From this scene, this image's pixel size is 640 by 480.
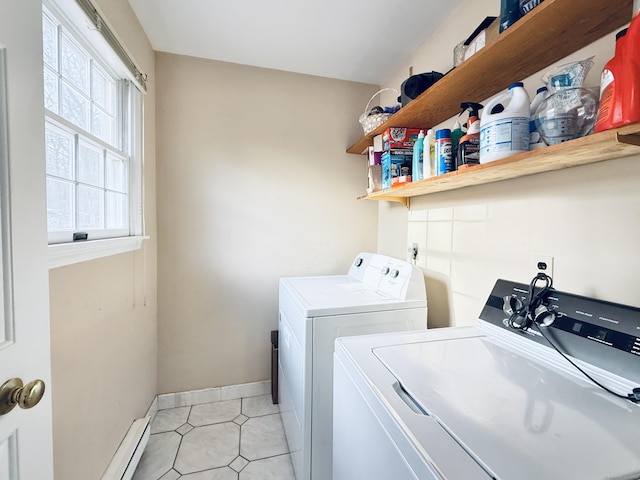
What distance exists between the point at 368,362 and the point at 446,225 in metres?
0.95

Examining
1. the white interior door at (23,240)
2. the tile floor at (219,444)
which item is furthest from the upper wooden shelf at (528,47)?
the tile floor at (219,444)

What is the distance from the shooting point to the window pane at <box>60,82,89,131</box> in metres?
1.09

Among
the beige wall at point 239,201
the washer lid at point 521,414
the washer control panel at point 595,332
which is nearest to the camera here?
the washer lid at point 521,414

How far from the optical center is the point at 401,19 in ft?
5.09

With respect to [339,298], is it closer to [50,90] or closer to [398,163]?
[398,163]

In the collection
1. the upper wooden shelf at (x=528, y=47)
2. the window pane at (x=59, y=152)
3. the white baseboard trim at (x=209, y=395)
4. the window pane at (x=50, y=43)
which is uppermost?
the window pane at (x=50, y=43)

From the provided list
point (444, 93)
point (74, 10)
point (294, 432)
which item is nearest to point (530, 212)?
point (444, 93)

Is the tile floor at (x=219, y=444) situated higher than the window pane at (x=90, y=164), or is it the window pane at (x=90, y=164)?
the window pane at (x=90, y=164)

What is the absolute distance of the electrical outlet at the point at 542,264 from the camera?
0.99 m

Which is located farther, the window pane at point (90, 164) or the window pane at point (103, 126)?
the window pane at point (103, 126)

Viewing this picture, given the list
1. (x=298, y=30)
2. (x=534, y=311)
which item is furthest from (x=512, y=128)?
(x=298, y=30)

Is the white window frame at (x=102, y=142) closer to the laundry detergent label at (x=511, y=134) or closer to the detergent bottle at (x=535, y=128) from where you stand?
the laundry detergent label at (x=511, y=134)

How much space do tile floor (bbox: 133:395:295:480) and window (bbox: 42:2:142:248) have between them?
129 centimetres

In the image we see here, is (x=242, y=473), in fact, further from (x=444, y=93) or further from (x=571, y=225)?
(x=444, y=93)
